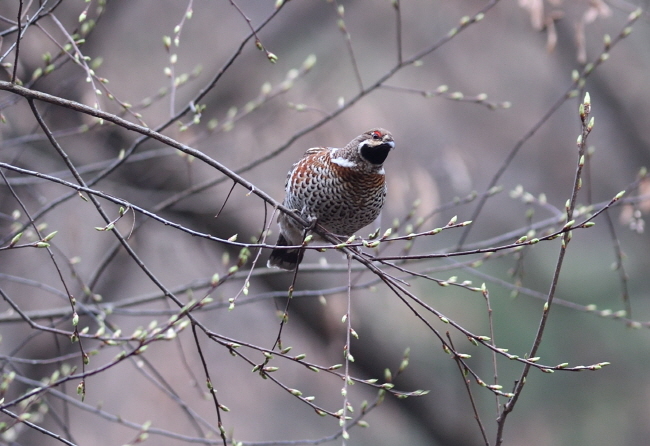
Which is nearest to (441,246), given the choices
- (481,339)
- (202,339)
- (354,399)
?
(354,399)

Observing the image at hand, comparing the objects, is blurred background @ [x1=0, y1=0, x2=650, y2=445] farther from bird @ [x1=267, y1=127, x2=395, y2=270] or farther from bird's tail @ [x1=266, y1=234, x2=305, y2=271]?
bird @ [x1=267, y1=127, x2=395, y2=270]

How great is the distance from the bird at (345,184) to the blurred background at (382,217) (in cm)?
183

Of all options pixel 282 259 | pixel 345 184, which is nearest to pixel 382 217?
pixel 282 259

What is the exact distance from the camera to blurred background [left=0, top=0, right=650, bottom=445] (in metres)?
5.49

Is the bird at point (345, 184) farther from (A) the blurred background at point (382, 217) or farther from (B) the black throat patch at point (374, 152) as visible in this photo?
(A) the blurred background at point (382, 217)

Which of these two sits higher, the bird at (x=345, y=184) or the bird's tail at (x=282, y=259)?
the bird at (x=345, y=184)

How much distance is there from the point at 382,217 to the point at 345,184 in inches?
119

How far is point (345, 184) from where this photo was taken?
124 inches

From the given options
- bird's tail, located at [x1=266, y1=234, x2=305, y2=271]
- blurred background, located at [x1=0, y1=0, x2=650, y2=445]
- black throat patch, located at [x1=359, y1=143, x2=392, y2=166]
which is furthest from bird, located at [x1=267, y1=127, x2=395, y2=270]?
blurred background, located at [x1=0, y1=0, x2=650, y2=445]

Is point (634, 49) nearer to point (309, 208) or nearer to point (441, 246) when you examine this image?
point (441, 246)

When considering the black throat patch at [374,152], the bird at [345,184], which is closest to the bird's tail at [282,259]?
the bird at [345,184]

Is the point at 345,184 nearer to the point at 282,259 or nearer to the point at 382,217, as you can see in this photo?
the point at 282,259

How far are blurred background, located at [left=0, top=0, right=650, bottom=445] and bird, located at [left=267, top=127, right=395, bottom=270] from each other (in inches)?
72.1

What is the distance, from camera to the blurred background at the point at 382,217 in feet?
18.0
